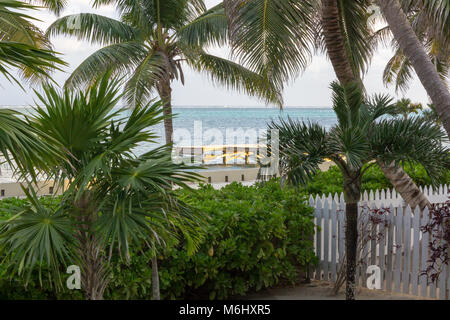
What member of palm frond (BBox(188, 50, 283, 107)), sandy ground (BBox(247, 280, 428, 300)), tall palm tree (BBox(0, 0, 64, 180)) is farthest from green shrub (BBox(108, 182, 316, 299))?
palm frond (BBox(188, 50, 283, 107))

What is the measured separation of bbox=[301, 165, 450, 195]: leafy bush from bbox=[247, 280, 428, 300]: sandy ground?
2297 mm

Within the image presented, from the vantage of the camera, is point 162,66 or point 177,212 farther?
point 162,66

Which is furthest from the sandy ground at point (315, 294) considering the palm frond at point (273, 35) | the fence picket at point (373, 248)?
the palm frond at point (273, 35)

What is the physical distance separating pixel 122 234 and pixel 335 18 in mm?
5269

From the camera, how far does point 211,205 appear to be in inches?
245

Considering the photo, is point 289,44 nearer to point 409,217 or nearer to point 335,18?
point 335,18

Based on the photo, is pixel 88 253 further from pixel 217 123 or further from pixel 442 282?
pixel 217 123

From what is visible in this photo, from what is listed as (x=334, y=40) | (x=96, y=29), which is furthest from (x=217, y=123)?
(x=334, y=40)

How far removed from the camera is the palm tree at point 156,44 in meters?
13.8

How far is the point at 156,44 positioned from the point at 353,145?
10811 mm

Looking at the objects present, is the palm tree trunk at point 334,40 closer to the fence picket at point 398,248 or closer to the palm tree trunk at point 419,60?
the palm tree trunk at point 419,60

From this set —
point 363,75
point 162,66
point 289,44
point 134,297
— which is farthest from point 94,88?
point 162,66

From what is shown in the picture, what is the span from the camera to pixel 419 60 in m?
6.99

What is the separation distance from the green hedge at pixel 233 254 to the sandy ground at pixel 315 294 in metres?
0.15
